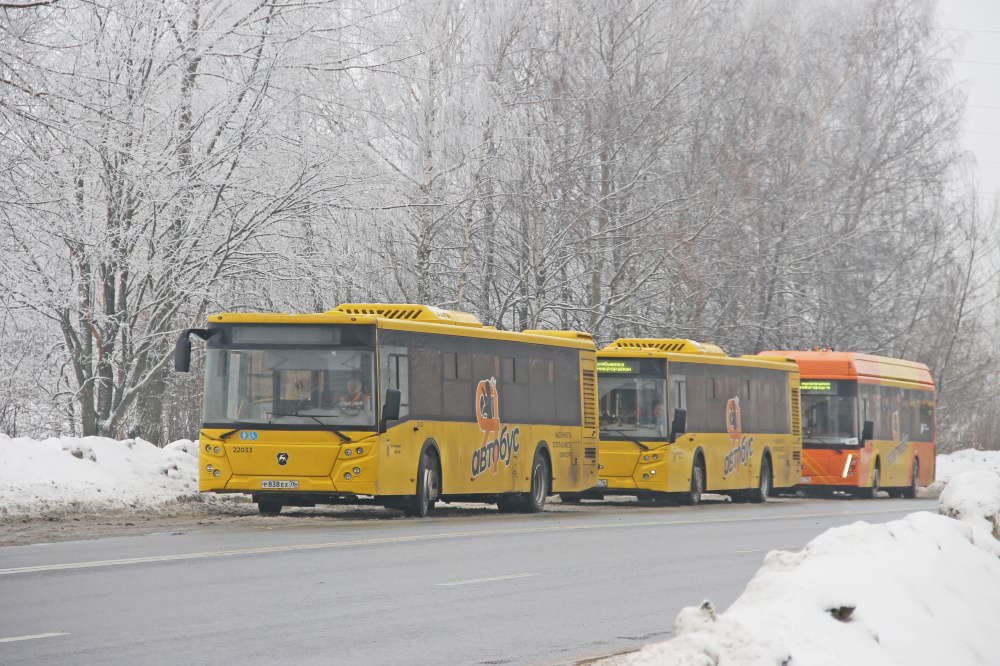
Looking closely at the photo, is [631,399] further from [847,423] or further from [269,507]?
[847,423]

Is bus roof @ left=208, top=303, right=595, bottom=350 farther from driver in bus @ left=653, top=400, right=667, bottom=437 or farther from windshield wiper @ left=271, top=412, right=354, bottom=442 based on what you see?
driver in bus @ left=653, top=400, right=667, bottom=437

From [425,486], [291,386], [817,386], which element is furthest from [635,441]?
[817,386]

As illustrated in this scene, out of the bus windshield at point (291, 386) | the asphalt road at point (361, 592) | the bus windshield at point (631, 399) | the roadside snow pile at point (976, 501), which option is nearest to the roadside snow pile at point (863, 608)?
the roadside snow pile at point (976, 501)

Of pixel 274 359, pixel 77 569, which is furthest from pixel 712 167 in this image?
pixel 77 569

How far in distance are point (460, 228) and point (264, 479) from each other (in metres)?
13.5

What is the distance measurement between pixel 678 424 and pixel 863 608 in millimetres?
18899

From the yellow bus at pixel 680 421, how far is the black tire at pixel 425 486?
6.87 metres

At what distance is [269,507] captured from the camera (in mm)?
20000

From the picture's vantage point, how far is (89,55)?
840 inches

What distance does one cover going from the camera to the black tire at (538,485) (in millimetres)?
22688

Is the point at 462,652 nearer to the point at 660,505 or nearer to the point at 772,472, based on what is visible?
the point at 660,505

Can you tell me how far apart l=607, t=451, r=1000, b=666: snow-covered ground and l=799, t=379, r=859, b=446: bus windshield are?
80.2 ft

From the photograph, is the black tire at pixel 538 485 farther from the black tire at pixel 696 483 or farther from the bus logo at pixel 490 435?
the black tire at pixel 696 483

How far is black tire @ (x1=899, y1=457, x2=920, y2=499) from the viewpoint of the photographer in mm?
38531
